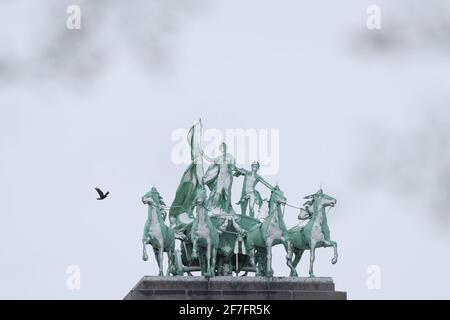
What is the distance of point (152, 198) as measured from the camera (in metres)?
117

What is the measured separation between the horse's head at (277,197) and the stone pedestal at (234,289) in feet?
8.70

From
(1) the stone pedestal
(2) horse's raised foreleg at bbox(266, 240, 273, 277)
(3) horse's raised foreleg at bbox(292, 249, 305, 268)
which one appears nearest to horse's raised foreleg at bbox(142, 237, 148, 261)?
(1) the stone pedestal

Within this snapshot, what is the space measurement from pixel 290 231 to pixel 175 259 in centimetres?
419

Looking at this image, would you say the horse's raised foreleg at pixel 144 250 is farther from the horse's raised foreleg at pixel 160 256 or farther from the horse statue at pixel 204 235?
the horse statue at pixel 204 235

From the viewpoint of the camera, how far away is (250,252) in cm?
11825

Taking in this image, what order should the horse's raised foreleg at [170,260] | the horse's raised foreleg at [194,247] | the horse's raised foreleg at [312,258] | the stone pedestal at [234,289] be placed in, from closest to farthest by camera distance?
1. the stone pedestal at [234,289]
2. the horse's raised foreleg at [194,247]
3. the horse's raised foreleg at [312,258]
4. the horse's raised foreleg at [170,260]

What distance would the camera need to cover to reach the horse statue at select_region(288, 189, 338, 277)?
4614 inches

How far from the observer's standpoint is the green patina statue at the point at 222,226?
11681 centimetres

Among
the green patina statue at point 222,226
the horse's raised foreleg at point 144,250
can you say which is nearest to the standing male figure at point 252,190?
the green patina statue at point 222,226

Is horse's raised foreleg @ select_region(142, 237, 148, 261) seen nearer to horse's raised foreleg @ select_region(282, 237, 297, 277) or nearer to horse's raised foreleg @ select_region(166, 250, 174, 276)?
horse's raised foreleg @ select_region(166, 250, 174, 276)
